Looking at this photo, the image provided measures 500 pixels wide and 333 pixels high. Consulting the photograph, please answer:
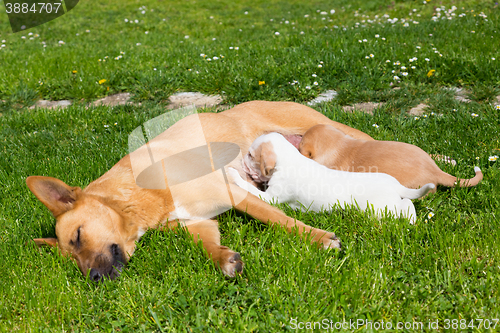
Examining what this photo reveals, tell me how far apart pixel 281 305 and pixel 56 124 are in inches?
178

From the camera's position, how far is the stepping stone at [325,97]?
5.42m

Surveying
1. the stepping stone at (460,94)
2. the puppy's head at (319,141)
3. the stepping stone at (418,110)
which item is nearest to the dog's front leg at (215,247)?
the puppy's head at (319,141)

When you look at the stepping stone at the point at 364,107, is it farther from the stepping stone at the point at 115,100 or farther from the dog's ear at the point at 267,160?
the stepping stone at the point at 115,100

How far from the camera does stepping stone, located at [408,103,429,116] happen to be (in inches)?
191

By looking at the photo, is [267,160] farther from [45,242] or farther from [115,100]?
[115,100]

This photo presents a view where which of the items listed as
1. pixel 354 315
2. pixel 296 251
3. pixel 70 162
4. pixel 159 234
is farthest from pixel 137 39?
pixel 354 315

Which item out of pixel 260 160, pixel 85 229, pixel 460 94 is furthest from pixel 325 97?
pixel 85 229

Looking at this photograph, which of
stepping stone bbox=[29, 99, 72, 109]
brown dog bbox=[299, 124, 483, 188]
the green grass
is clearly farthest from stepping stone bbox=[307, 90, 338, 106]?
stepping stone bbox=[29, 99, 72, 109]

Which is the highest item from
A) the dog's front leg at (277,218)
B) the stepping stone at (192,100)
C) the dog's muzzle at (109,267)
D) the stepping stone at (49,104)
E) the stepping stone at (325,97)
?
the dog's front leg at (277,218)

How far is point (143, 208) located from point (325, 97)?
348cm

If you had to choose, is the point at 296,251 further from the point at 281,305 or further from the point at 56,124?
Answer: the point at 56,124

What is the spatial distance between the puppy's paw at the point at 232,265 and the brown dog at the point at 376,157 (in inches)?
59.1

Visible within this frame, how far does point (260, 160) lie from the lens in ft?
11.6

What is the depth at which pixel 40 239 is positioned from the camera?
2766 mm
